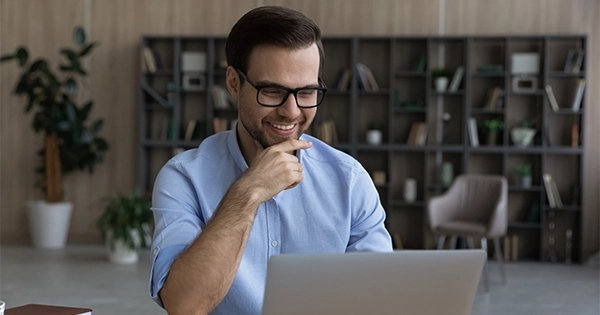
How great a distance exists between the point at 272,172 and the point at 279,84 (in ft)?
0.65

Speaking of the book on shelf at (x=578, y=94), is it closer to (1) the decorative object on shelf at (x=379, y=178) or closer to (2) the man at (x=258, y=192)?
(1) the decorative object on shelf at (x=379, y=178)

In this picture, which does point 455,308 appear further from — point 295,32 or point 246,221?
point 295,32

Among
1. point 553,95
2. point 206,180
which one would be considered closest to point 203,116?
point 553,95

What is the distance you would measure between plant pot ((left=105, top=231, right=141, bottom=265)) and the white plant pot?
3.56ft

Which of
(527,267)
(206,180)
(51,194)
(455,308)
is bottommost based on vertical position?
(527,267)

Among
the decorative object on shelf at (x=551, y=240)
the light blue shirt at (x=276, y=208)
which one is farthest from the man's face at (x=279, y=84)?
the decorative object on shelf at (x=551, y=240)

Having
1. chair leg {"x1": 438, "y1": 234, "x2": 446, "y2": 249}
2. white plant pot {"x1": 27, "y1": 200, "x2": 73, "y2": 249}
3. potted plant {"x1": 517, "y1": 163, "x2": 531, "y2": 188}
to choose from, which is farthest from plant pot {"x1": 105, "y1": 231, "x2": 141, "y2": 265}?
potted plant {"x1": 517, "y1": 163, "x2": 531, "y2": 188}

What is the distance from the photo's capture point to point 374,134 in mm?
7562

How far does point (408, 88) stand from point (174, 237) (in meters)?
6.28

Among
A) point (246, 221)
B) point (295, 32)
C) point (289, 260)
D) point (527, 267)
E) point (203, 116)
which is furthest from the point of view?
point (203, 116)

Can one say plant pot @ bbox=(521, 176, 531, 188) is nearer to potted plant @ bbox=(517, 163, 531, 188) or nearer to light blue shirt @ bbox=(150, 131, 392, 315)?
potted plant @ bbox=(517, 163, 531, 188)

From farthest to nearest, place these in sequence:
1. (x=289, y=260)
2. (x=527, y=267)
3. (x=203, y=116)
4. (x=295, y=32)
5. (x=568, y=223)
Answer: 1. (x=203, y=116)
2. (x=568, y=223)
3. (x=527, y=267)
4. (x=295, y=32)
5. (x=289, y=260)

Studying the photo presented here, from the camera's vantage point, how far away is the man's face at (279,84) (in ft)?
5.63

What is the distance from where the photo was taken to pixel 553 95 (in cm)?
745
